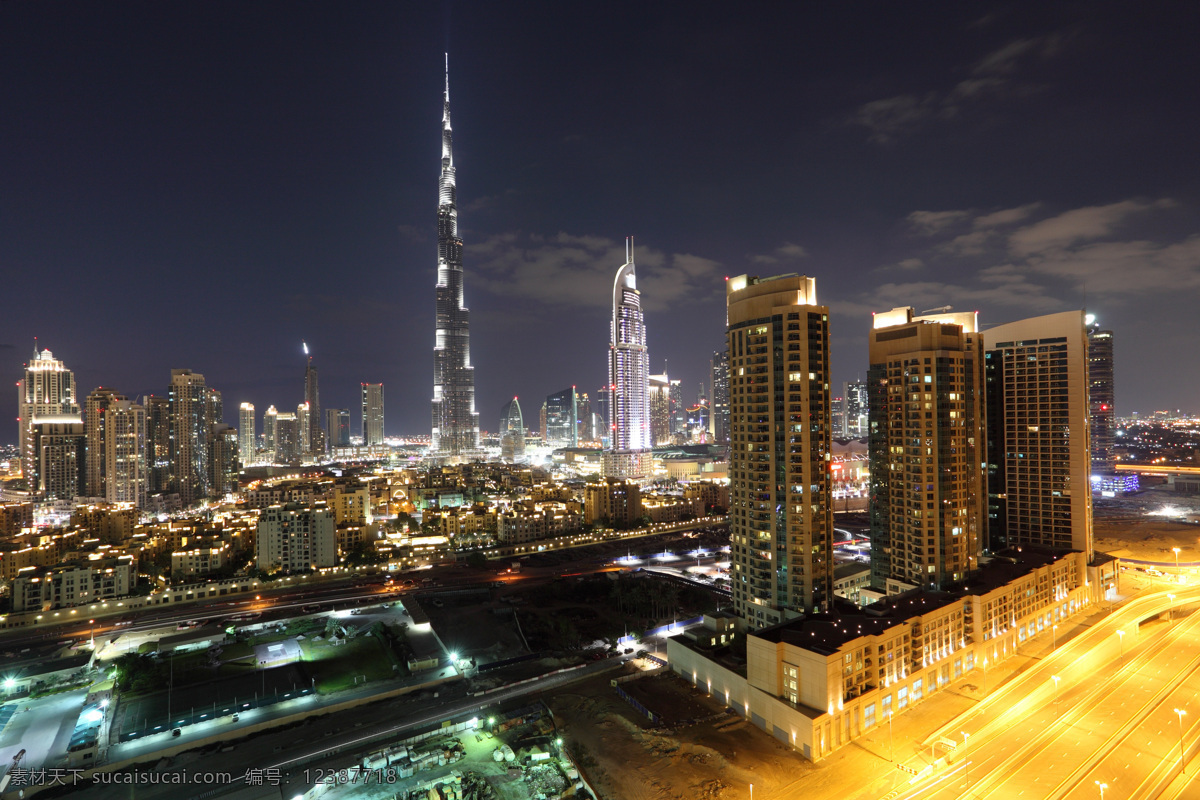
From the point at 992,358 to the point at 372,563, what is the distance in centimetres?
6134

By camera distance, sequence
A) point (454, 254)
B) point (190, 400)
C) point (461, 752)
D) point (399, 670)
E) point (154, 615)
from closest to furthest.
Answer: point (461, 752) < point (399, 670) < point (154, 615) < point (190, 400) < point (454, 254)

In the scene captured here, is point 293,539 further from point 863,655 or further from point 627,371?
point 627,371

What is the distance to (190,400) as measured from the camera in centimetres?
11144

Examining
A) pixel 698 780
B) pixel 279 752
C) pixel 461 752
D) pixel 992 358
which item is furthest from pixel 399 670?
pixel 992 358

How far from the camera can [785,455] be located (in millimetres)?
33656

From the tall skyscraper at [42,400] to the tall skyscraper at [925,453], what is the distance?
5090 inches

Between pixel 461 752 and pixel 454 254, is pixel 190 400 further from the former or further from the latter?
pixel 461 752

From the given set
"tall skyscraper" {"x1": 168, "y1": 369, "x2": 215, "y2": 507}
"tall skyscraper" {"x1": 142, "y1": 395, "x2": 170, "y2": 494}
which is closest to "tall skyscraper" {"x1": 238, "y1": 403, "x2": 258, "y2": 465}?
"tall skyscraper" {"x1": 168, "y1": 369, "x2": 215, "y2": 507}

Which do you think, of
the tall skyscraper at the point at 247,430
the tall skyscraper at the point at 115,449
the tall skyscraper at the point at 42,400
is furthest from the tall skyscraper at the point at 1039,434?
the tall skyscraper at the point at 247,430

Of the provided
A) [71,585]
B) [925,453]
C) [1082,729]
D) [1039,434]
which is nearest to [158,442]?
[71,585]

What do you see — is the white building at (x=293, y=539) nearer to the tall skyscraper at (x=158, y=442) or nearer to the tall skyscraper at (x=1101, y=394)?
the tall skyscraper at (x=158, y=442)

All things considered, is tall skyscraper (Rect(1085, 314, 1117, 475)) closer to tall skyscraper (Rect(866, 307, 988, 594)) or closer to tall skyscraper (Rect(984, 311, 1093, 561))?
tall skyscraper (Rect(984, 311, 1093, 561))

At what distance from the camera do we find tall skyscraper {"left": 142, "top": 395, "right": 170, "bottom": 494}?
104 meters

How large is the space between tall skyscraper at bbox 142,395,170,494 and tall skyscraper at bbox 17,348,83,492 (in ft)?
34.5
